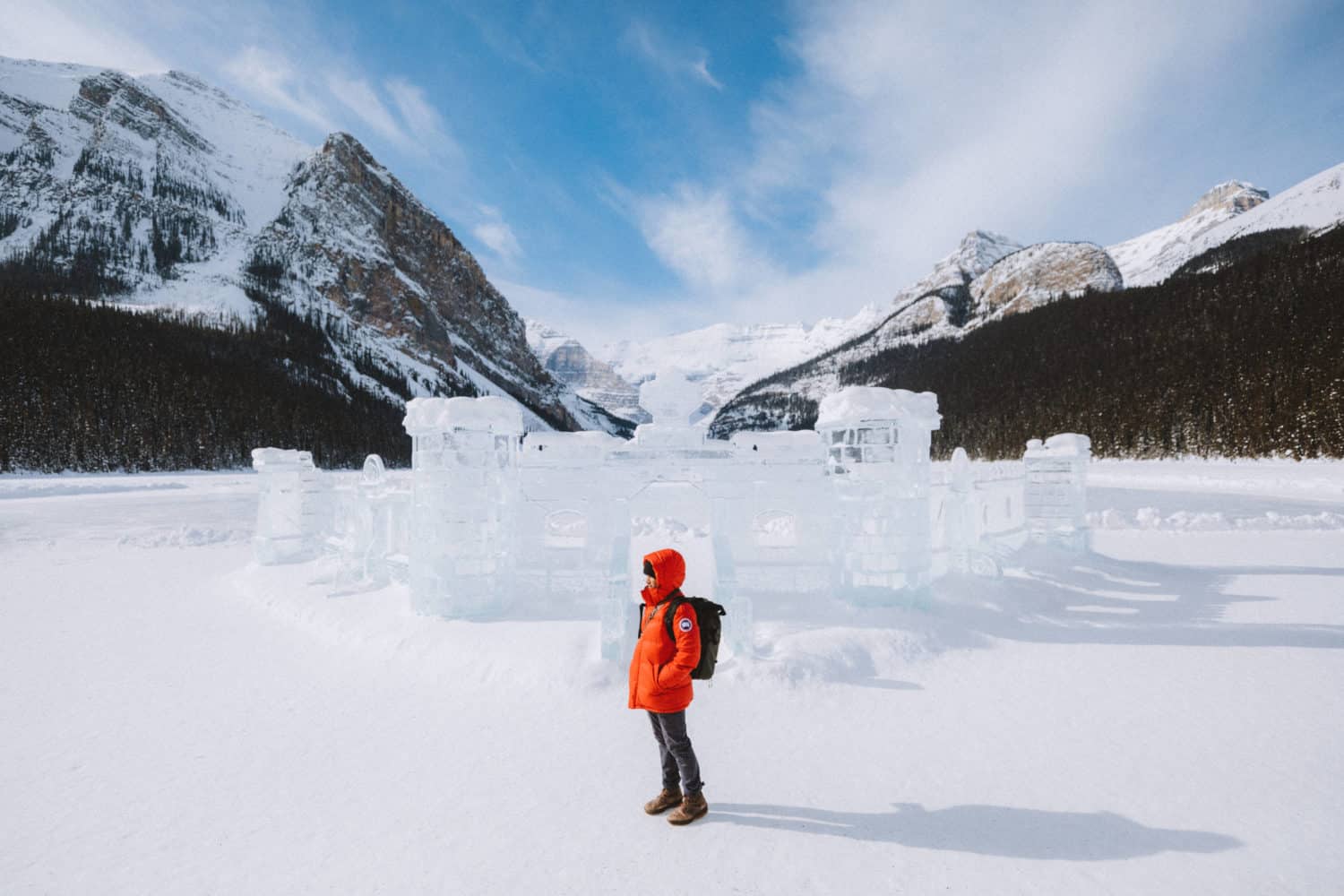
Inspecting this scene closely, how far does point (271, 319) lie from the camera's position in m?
87.2

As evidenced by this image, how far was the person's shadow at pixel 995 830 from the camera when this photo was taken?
3.35m

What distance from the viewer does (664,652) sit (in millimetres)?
3553

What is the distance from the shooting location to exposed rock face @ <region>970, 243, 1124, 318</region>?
410ft

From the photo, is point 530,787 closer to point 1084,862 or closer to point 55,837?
point 55,837

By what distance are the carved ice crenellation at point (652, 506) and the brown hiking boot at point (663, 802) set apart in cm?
237

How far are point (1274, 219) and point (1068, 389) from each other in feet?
427

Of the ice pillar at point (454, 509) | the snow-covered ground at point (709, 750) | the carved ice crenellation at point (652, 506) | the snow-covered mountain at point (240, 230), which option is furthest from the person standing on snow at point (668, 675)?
the snow-covered mountain at point (240, 230)

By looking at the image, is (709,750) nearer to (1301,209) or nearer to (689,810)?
(689,810)

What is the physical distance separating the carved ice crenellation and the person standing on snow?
8.13 ft

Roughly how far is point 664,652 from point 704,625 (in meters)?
0.31

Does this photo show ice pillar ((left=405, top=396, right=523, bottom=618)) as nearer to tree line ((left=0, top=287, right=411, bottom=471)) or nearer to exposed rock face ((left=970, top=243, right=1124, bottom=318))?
tree line ((left=0, top=287, right=411, bottom=471))

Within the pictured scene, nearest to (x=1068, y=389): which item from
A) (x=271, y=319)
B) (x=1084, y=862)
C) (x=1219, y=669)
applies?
(x=1219, y=669)

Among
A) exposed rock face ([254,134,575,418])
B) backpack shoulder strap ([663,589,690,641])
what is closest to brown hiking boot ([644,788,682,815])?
backpack shoulder strap ([663,589,690,641])

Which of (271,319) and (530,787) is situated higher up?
(271,319)
